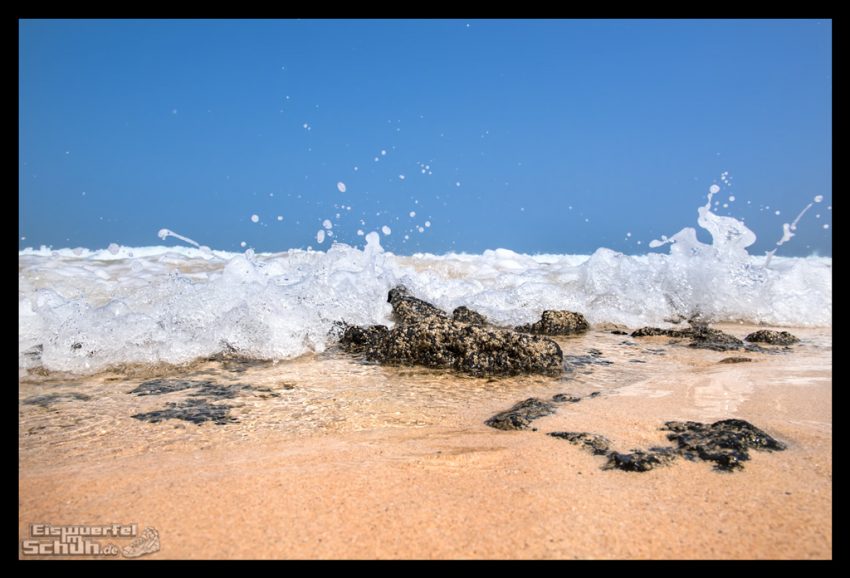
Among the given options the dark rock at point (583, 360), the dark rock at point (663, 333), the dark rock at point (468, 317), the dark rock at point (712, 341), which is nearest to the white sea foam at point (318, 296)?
the dark rock at point (468, 317)

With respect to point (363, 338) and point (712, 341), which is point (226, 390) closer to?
point (363, 338)

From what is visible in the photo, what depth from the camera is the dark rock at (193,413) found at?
8.27ft

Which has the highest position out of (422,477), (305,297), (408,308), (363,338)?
(305,297)

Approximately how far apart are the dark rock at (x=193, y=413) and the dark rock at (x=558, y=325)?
139 inches

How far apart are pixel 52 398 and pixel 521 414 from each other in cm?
255

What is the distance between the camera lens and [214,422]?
248 centimetres

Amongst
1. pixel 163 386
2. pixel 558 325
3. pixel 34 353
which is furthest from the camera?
pixel 558 325

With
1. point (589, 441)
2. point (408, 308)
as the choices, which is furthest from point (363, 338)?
point (589, 441)

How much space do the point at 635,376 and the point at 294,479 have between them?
256cm

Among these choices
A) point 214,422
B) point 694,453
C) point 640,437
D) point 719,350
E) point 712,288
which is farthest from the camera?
point 712,288

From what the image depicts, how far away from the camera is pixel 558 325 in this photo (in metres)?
5.50

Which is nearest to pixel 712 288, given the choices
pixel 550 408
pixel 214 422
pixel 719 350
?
pixel 719 350

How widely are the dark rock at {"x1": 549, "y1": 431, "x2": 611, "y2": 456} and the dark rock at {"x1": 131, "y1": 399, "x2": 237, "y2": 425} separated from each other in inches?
59.4
